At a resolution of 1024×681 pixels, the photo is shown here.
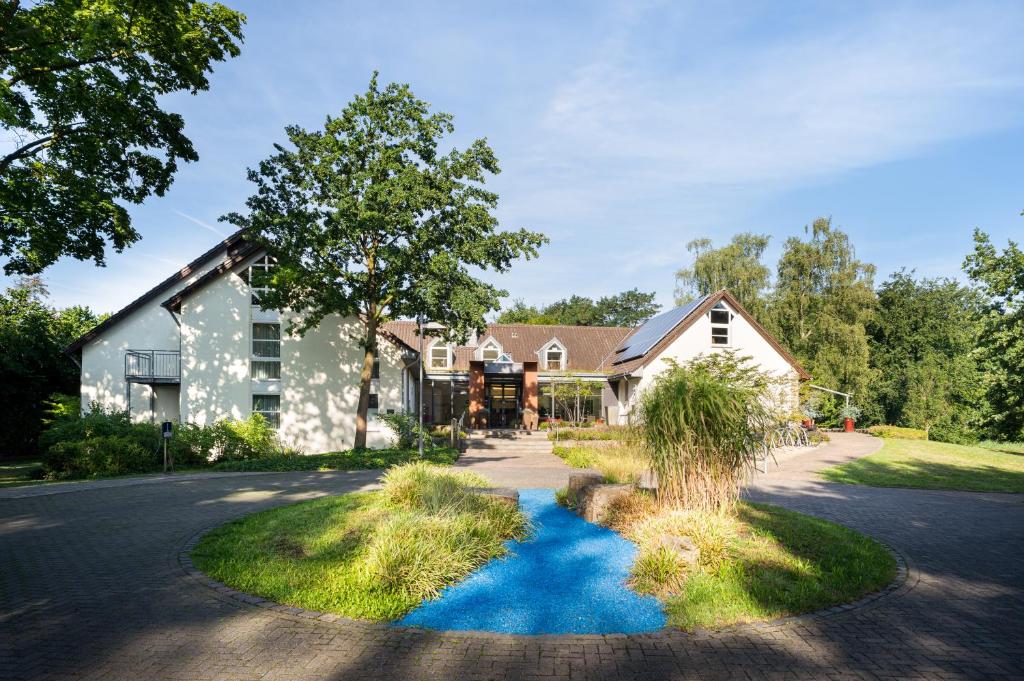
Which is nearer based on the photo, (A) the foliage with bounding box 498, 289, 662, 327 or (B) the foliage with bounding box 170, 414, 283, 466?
(B) the foliage with bounding box 170, 414, 283, 466

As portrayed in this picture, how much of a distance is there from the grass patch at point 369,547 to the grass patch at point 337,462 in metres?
7.17

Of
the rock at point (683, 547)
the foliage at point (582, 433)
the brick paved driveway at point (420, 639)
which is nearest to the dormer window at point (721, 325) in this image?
the foliage at point (582, 433)

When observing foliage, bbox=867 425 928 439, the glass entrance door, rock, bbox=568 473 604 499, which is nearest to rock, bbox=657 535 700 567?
rock, bbox=568 473 604 499

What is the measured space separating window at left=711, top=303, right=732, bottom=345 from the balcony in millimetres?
24098

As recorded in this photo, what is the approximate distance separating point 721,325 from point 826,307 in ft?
31.0

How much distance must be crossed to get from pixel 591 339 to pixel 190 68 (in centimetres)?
2786

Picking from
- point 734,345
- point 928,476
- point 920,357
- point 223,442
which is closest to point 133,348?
point 223,442

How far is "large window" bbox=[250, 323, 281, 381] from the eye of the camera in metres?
21.8

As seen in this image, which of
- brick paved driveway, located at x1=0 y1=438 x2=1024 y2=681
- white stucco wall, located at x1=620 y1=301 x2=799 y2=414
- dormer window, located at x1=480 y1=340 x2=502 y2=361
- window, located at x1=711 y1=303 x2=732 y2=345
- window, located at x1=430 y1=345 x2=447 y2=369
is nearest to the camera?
brick paved driveway, located at x1=0 y1=438 x2=1024 y2=681

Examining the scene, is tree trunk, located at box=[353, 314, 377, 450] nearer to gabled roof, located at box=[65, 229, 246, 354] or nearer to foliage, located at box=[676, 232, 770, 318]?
gabled roof, located at box=[65, 229, 246, 354]

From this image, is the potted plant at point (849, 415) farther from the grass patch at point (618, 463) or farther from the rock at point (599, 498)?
the rock at point (599, 498)

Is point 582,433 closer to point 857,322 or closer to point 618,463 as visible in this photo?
point 618,463

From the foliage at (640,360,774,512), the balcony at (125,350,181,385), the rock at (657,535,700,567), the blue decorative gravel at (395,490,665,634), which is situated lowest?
the blue decorative gravel at (395,490,665,634)

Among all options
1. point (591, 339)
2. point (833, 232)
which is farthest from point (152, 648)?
point (833, 232)
